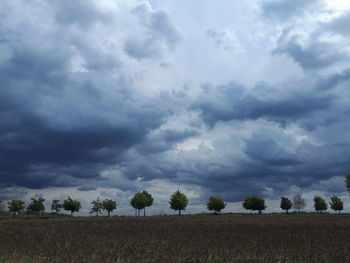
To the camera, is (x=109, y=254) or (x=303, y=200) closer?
(x=109, y=254)

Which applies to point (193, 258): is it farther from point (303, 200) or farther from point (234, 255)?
point (303, 200)

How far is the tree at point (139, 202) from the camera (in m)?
104

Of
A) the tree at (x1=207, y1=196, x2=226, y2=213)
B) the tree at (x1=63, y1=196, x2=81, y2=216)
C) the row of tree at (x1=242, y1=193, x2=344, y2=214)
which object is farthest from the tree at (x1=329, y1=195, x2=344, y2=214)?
the tree at (x1=63, y1=196, x2=81, y2=216)

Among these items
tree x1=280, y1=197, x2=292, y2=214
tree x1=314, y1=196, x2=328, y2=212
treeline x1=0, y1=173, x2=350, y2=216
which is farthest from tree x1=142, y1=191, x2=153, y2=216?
tree x1=314, y1=196, x2=328, y2=212

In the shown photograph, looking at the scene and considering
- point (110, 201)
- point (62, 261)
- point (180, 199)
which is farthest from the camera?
point (110, 201)

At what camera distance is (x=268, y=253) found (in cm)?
1852

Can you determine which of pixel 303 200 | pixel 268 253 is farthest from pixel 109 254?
pixel 303 200

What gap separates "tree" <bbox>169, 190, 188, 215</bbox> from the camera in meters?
105

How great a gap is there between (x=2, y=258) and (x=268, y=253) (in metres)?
13.1

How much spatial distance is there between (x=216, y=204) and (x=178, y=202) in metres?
11.7

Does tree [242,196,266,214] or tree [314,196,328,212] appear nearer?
tree [242,196,266,214]

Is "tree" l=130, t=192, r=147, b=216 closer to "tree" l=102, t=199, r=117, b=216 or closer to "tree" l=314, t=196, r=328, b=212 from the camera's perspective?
"tree" l=102, t=199, r=117, b=216

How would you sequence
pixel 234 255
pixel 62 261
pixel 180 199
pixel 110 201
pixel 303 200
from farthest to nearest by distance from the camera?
pixel 303 200 → pixel 110 201 → pixel 180 199 → pixel 234 255 → pixel 62 261

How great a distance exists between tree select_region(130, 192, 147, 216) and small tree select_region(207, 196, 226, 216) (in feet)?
65.4
